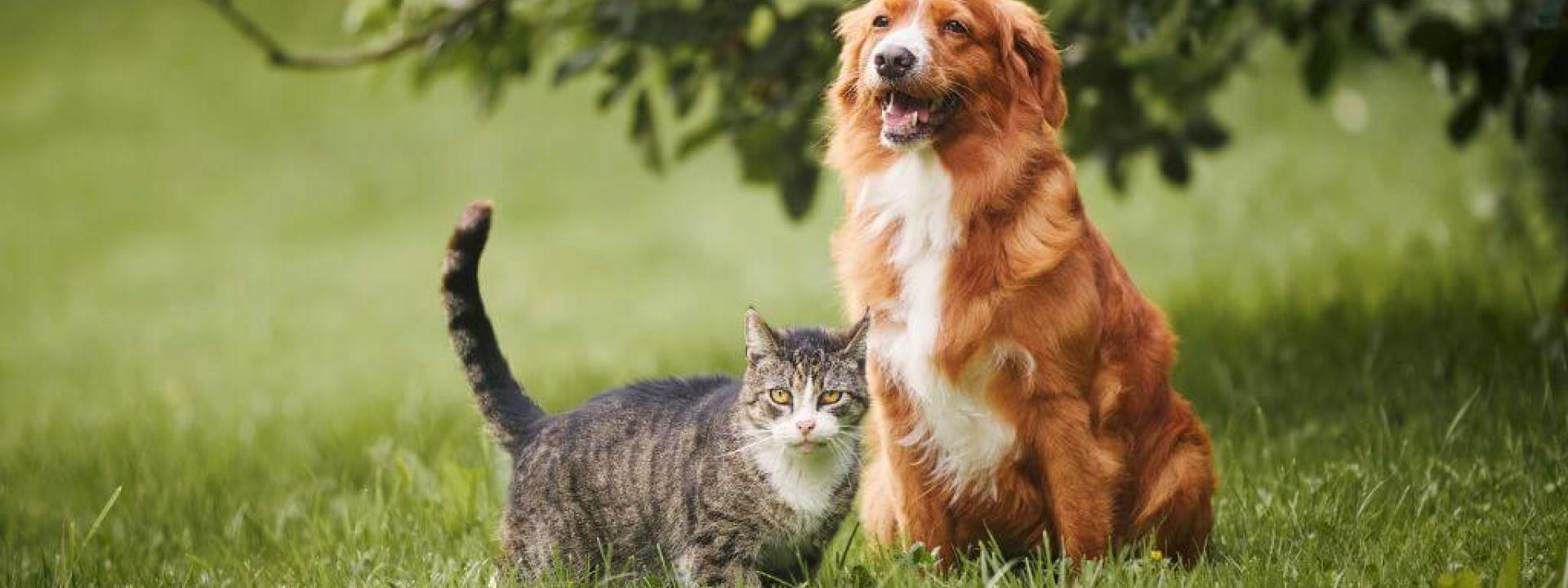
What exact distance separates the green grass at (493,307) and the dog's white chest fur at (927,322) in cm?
28

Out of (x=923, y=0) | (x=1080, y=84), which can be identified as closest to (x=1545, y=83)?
(x=1080, y=84)

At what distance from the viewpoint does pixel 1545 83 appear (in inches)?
201

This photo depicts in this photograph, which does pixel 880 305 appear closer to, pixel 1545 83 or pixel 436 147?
pixel 1545 83

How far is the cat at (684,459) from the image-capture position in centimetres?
362

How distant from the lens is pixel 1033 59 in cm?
352

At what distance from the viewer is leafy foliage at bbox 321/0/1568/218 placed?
17.3ft

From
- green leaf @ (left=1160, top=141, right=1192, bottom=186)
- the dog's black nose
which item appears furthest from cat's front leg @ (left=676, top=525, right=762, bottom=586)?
green leaf @ (left=1160, top=141, right=1192, bottom=186)

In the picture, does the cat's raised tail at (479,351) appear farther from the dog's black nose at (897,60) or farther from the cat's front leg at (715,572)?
the dog's black nose at (897,60)

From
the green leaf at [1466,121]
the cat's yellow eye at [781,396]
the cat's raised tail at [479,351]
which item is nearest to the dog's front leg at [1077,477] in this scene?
the cat's yellow eye at [781,396]

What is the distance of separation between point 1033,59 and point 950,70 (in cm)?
26

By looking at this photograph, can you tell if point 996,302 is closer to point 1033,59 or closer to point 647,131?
point 1033,59

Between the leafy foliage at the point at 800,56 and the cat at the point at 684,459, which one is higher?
the leafy foliage at the point at 800,56

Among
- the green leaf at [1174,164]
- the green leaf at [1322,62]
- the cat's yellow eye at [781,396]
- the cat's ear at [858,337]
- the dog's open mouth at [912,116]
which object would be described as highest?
the dog's open mouth at [912,116]

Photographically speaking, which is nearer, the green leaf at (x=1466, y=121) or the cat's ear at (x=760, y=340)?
the cat's ear at (x=760, y=340)
